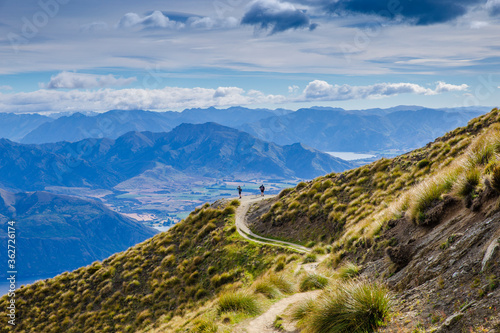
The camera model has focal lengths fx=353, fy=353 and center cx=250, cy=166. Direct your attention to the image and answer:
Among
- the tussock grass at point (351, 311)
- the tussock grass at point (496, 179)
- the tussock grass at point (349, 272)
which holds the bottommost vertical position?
the tussock grass at point (349, 272)

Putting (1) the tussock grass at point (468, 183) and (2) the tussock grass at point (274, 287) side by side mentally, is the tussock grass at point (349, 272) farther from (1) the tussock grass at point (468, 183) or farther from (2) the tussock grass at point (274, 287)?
(1) the tussock grass at point (468, 183)

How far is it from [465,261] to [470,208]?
264 cm

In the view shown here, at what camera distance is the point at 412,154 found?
113 ft

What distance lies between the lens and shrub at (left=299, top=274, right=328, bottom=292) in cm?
1553

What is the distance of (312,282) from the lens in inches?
626

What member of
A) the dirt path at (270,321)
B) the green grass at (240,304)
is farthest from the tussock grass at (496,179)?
the green grass at (240,304)

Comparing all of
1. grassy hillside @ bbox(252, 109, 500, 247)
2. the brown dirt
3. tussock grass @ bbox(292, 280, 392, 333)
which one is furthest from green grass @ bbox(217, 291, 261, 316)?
grassy hillside @ bbox(252, 109, 500, 247)

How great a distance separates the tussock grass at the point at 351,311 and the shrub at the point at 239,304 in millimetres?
5702

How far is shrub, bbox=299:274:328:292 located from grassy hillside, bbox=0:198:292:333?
8.94 metres

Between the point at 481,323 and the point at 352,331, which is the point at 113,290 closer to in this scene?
the point at 352,331

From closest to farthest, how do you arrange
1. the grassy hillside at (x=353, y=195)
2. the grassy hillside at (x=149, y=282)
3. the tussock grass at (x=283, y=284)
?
the tussock grass at (x=283, y=284) → the grassy hillside at (x=353, y=195) → the grassy hillside at (x=149, y=282)

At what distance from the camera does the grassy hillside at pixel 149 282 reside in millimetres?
27266

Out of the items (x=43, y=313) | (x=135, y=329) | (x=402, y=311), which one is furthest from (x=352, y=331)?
(x=43, y=313)

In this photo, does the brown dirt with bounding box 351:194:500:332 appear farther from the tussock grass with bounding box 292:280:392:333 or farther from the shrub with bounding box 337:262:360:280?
the shrub with bounding box 337:262:360:280
